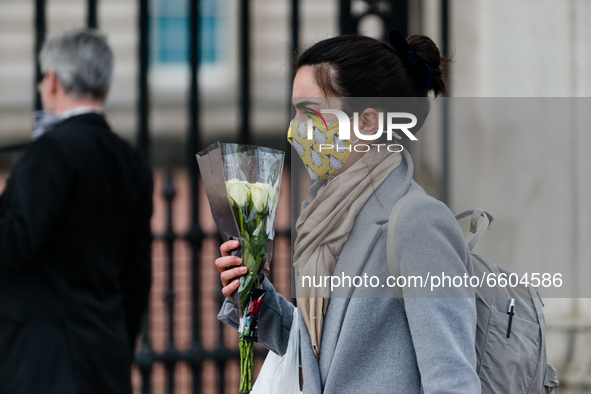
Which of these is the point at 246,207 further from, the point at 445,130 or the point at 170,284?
the point at 445,130

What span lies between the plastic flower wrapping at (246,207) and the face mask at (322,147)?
0.24 ft

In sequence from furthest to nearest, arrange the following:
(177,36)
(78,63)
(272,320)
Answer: (177,36) < (78,63) < (272,320)

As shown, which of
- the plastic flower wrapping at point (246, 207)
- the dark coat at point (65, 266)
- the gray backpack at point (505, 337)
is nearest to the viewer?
the gray backpack at point (505, 337)

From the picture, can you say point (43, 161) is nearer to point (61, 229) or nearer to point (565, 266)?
point (61, 229)

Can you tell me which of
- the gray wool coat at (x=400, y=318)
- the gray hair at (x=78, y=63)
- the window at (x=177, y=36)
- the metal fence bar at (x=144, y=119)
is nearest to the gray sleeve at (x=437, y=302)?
the gray wool coat at (x=400, y=318)

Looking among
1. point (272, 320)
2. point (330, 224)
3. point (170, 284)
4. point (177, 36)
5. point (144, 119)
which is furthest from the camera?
point (177, 36)

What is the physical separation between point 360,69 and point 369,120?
0.12m

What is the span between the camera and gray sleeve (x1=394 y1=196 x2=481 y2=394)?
125 cm

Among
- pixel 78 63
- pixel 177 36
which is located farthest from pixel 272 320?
pixel 177 36

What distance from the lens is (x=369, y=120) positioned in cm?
153

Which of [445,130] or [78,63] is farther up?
[78,63]

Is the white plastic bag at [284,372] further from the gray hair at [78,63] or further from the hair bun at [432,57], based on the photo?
the gray hair at [78,63]

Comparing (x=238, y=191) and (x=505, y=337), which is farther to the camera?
(x=238, y=191)

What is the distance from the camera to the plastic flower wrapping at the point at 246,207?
1.61 meters
